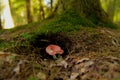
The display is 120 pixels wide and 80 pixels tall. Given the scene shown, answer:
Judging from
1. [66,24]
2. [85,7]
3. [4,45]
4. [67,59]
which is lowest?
[67,59]

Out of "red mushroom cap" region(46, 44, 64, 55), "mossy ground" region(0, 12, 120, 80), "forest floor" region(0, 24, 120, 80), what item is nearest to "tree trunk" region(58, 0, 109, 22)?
"mossy ground" region(0, 12, 120, 80)

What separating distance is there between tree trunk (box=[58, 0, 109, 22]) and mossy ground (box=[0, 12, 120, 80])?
0.37 metres

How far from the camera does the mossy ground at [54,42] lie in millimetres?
3402

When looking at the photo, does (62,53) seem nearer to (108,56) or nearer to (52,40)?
(52,40)

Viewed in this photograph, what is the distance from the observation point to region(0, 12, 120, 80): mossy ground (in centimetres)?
340

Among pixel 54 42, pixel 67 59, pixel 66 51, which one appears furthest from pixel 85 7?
pixel 67 59

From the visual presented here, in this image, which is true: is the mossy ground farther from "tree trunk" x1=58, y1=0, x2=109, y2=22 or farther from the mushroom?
"tree trunk" x1=58, y1=0, x2=109, y2=22

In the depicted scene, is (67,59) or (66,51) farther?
(66,51)

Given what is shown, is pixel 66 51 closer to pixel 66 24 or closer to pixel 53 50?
pixel 53 50

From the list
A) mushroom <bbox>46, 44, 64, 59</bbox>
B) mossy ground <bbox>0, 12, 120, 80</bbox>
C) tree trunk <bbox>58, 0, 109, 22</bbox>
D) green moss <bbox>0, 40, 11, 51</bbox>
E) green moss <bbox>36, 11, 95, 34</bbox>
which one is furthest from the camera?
tree trunk <bbox>58, 0, 109, 22</bbox>

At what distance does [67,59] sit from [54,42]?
602 millimetres

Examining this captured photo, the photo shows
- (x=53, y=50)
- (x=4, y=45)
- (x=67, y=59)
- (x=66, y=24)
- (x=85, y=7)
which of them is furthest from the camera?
(x=85, y=7)

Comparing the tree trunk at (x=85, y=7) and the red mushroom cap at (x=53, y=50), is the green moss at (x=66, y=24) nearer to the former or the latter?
the tree trunk at (x=85, y=7)

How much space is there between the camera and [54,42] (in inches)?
164
